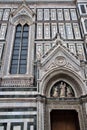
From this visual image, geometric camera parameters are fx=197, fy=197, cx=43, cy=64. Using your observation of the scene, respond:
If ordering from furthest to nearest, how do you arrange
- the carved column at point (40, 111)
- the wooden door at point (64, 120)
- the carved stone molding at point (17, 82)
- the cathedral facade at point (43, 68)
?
the carved stone molding at point (17, 82), the wooden door at point (64, 120), the cathedral facade at point (43, 68), the carved column at point (40, 111)

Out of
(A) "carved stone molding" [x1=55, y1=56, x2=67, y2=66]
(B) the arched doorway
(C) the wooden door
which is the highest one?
(A) "carved stone molding" [x1=55, y1=56, x2=67, y2=66]

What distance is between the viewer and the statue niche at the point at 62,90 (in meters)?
11.1

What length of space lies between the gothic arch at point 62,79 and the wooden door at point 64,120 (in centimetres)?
112

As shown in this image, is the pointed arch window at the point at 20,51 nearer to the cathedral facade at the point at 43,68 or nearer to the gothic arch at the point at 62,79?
the cathedral facade at the point at 43,68

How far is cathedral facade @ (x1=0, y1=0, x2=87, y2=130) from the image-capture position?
10109mm

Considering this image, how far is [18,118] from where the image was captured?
9.83m

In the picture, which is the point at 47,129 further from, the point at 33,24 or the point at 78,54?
the point at 33,24

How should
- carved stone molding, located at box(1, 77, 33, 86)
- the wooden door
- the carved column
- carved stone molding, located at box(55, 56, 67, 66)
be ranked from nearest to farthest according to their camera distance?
the carved column → the wooden door → carved stone molding, located at box(1, 77, 33, 86) → carved stone molding, located at box(55, 56, 67, 66)

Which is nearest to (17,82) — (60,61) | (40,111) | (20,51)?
(40,111)

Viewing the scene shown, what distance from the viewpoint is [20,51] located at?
521 inches

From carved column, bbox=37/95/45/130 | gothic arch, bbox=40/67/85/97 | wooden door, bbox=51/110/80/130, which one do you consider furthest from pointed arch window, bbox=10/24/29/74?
wooden door, bbox=51/110/80/130

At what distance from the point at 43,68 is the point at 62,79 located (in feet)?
4.33

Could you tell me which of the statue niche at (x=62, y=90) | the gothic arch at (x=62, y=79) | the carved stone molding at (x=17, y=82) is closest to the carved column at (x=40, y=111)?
the gothic arch at (x=62, y=79)

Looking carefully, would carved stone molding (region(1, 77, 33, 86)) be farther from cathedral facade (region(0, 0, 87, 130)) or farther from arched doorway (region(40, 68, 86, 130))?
arched doorway (region(40, 68, 86, 130))
